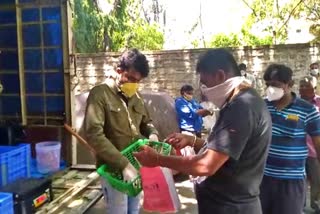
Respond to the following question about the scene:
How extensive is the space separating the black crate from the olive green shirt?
1032mm

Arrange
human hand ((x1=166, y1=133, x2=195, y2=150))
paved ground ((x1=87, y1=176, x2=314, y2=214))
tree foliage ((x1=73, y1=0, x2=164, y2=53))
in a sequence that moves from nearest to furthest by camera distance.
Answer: human hand ((x1=166, y1=133, x2=195, y2=150)) < paved ground ((x1=87, y1=176, x2=314, y2=214)) < tree foliage ((x1=73, y1=0, x2=164, y2=53))

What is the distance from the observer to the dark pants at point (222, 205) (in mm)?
2131

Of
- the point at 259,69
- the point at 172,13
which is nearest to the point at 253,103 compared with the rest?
the point at 259,69

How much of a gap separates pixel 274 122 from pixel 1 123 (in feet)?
12.4

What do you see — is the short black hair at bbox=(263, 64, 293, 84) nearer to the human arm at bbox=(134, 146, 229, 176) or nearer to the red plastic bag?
the red plastic bag

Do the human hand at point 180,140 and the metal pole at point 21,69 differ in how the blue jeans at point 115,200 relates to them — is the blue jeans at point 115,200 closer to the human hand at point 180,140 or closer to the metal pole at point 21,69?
the human hand at point 180,140

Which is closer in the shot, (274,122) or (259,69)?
(274,122)

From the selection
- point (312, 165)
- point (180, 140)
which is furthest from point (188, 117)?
point (180, 140)

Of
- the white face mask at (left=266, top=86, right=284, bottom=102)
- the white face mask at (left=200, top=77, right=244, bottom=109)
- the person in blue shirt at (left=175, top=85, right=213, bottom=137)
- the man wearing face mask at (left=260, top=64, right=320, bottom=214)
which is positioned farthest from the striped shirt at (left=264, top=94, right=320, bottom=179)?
the person in blue shirt at (left=175, top=85, right=213, bottom=137)

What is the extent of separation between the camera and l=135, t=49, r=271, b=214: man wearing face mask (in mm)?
1945

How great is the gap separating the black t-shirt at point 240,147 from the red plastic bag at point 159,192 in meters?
0.37

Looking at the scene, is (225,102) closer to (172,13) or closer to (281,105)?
(281,105)

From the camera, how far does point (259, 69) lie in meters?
8.86

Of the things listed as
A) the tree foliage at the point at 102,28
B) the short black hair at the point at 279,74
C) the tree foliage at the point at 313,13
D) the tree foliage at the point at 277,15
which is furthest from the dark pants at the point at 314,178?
the tree foliage at the point at 277,15
